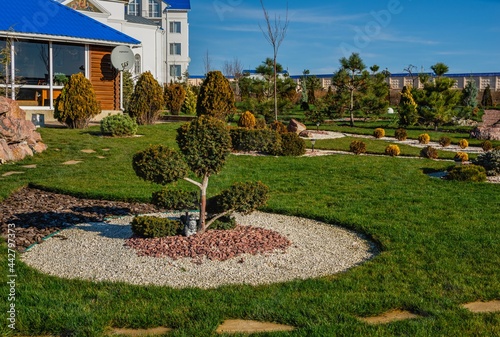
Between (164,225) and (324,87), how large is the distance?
47.4 metres

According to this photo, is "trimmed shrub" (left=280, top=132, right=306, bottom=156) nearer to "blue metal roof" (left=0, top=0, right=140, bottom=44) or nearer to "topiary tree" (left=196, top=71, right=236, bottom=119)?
"topiary tree" (left=196, top=71, right=236, bottom=119)

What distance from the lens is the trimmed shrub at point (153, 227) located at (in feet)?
22.2

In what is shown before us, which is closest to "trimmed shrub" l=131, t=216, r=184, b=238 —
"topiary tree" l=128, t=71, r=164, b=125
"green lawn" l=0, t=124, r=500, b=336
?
"green lawn" l=0, t=124, r=500, b=336

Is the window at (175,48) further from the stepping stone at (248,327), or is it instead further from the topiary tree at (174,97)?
the stepping stone at (248,327)

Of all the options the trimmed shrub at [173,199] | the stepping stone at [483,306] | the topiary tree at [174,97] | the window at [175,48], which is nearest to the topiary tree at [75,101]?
the topiary tree at [174,97]

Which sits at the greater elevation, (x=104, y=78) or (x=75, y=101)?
(x=104, y=78)

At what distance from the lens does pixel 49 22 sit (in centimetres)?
2091

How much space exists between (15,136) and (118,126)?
145 inches

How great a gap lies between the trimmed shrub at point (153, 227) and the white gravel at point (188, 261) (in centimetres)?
29

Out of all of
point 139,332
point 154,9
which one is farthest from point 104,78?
point 154,9

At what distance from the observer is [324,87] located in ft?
173

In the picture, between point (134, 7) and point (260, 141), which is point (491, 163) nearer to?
point (260, 141)

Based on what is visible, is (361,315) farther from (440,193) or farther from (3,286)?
(440,193)

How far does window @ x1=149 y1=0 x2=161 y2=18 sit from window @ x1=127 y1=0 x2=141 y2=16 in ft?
3.12
